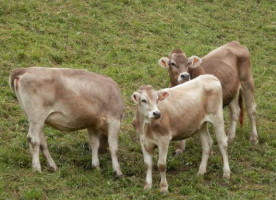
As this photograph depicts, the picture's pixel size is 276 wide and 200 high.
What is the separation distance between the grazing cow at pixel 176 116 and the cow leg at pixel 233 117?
80.0 inches

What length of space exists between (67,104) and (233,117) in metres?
4.52

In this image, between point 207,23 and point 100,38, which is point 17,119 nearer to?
point 100,38

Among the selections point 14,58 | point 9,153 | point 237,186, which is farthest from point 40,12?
point 237,186

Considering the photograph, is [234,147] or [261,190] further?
[234,147]

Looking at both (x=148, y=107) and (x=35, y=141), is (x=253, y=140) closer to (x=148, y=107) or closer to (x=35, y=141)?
(x=148, y=107)

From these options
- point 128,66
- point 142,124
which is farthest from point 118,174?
point 128,66

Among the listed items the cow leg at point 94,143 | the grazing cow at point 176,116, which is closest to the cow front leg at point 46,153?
the cow leg at point 94,143

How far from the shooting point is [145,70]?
1564cm

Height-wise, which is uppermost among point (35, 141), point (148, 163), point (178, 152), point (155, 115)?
point (155, 115)

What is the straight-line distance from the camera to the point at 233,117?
13.0 meters

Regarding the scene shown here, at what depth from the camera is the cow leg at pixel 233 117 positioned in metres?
12.8

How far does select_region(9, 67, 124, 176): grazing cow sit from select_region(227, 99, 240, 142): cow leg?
10.6 ft

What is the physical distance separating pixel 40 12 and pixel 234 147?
8.31 meters

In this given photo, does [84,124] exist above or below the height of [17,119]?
above
